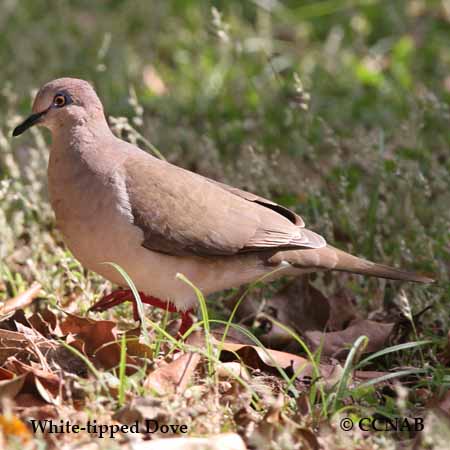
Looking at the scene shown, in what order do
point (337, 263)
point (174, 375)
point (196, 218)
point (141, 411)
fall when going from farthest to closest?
point (337, 263) → point (196, 218) → point (174, 375) → point (141, 411)

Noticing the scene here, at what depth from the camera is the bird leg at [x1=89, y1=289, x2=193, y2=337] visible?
171 inches

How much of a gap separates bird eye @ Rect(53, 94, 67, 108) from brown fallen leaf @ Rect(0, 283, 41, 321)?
0.84 m

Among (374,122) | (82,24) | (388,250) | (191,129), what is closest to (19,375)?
(388,250)

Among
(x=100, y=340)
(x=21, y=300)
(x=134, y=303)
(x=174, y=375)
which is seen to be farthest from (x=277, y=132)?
(x=174, y=375)

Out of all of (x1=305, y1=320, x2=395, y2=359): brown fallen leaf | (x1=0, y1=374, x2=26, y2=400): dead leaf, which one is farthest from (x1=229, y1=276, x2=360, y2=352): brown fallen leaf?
(x1=0, y1=374, x2=26, y2=400): dead leaf

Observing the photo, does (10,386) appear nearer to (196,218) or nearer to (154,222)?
(154,222)

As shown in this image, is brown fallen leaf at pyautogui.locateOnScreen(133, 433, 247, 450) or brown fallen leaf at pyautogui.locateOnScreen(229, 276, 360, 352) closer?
brown fallen leaf at pyautogui.locateOnScreen(133, 433, 247, 450)

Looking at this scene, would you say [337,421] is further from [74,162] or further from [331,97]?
[331,97]

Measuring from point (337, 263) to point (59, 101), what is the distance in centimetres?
149

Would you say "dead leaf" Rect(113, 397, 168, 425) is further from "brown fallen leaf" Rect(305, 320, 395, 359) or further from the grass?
"brown fallen leaf" Rect(305, 320, 395, 359)

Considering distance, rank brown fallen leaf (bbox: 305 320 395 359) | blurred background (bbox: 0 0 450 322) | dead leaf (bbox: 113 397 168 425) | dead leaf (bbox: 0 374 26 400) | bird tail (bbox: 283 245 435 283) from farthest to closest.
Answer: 1. blurred background (bbox: 0 0 450 322)
2. bird tail (bbox: 283 245 435 283)
3. brown fallen leaf (bbox: 305 320 395 359)
4. dead leaf (bbox: 0 374 26 400)
5. dead leaf (bbox: 113 397 168 425)

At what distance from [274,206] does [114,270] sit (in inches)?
36.4

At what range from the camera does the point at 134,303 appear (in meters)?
4.39

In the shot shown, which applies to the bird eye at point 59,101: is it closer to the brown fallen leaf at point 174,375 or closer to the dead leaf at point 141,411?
the brown fallen leaf at point 174,375
